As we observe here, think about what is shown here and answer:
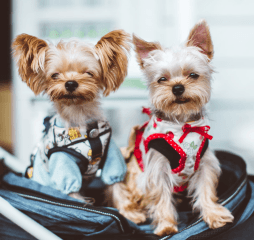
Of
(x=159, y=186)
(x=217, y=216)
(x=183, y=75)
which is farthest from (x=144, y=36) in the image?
(x=217, y=216)

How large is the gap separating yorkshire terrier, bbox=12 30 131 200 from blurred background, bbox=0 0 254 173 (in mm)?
1134

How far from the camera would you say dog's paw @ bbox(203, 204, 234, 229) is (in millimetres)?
1009

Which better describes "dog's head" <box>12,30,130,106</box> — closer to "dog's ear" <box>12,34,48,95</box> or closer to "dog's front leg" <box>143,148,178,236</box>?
"dog's ear" <box>12,34,48,95</box>

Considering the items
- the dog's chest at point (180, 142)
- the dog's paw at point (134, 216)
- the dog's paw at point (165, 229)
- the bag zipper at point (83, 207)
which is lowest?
the dog's paw at point (134, 216)

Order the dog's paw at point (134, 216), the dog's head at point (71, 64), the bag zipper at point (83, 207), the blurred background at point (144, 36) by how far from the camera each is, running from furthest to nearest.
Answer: the blurred background at point (144, 36) → the dog's paw at point (134, 216) → the dog's head at point (71, 64) → the bag zipper at point (83, 207)

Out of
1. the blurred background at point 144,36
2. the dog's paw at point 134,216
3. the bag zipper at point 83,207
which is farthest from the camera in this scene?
the blurred background at point 144,36

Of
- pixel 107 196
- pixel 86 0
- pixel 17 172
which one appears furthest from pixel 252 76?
pixel 17 172

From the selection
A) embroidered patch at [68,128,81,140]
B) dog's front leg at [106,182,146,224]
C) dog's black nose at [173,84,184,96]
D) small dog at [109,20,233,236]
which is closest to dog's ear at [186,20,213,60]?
small dog at [109,20,233,236]

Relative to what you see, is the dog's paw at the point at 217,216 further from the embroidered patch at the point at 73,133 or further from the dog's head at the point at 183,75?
the embroidered patch at the point at 73,133

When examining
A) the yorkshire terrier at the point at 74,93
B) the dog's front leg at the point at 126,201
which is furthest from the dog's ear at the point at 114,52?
the dog's front leg at the point at 126,201

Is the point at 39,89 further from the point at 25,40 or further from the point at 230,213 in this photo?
the point at 230,213

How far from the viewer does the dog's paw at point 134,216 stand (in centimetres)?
119

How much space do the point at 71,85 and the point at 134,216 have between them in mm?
690

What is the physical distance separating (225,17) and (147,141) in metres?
1.84
